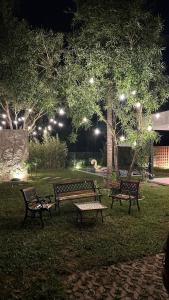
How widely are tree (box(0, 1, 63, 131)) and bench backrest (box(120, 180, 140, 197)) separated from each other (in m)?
7.34

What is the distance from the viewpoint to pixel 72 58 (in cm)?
1320

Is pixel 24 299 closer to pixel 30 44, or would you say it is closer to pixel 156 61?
pixel 156 61

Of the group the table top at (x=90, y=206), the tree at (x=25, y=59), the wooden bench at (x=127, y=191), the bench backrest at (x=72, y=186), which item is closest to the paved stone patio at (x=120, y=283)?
the table top at (x=90, y=206)

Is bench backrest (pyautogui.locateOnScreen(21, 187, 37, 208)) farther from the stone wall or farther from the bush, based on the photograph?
the bush

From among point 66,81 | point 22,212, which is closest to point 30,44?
point 66,81

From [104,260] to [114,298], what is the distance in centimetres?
141

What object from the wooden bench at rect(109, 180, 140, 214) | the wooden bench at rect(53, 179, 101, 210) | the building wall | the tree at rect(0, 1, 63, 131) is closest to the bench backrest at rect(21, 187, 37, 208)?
the wooden bench at rect(53, 179, 101, 210)

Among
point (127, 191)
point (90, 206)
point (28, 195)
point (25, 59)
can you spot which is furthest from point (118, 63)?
point (25, 59)

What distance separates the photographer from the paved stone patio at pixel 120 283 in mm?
4922

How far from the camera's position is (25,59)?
16.4 m

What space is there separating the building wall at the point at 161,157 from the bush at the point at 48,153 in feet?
25.1

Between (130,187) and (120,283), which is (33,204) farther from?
(120,283)

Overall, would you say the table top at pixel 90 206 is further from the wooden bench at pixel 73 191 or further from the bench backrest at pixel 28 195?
the bench backrest at pixel 28 195

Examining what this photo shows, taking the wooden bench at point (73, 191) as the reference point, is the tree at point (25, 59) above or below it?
above
